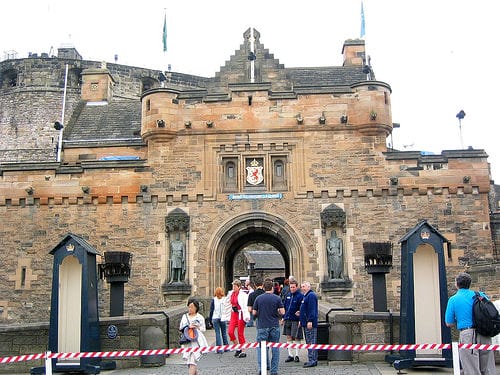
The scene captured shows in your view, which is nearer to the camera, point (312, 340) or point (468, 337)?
point (468, 337)

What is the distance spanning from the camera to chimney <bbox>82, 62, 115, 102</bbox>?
3069 cm

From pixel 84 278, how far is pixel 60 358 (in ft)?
4.43

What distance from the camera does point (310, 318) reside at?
36.8 ft

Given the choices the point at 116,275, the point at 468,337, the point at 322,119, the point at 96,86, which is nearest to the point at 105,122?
the point at 96,86

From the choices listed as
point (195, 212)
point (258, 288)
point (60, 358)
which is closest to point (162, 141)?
point (195, 212)

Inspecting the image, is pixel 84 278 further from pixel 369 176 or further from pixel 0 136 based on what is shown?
pixel 0 136

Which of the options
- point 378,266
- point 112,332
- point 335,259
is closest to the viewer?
point 112,332

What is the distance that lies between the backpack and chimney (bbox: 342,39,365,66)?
24.9m

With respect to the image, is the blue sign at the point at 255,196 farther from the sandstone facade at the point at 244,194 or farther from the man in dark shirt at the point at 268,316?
the man in dark shirt at the point at 268,316

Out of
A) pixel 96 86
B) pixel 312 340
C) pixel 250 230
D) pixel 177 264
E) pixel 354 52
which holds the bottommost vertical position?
pixel 312 340

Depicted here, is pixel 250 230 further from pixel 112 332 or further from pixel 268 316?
pixel 268 316

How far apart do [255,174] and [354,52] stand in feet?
44.1

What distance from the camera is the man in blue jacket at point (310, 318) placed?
36.8ft

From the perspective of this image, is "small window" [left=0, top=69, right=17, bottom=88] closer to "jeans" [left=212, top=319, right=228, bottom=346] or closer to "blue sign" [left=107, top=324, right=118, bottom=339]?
"jeans" [left=212, top=319, right=228, bottom=346]
